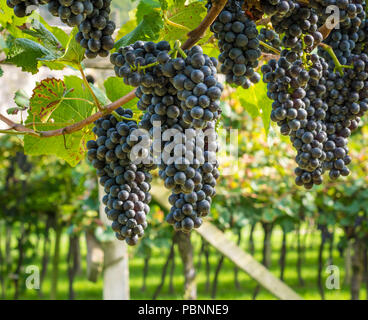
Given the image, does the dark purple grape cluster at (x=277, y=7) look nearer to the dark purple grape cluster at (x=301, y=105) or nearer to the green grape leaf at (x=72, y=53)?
the dark purple grape cluster at (x=301, y=105)

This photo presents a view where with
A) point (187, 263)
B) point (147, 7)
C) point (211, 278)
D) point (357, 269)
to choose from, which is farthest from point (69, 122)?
point (211, 278)

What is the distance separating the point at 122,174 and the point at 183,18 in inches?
12.5

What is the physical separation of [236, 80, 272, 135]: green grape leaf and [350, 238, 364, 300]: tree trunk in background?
448cm

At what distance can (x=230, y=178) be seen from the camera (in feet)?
13.1

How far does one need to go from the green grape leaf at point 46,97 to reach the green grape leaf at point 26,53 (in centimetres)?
5

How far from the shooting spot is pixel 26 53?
3.34ft

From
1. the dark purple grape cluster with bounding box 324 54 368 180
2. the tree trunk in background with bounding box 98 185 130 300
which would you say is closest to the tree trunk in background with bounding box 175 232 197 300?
the tree trunk in background with bounding box 98 185 130 300

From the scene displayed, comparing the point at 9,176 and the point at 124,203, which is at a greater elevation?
the point at 9,176

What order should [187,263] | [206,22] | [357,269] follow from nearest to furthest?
[206,22] → [187,263] → [357,269]

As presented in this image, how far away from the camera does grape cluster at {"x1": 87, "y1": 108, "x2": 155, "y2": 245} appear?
0.90 m

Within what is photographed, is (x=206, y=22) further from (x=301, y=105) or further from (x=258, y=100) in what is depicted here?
(x=258, y=100)

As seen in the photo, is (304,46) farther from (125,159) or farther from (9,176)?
(9,176)

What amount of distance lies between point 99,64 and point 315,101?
828 millimetres
